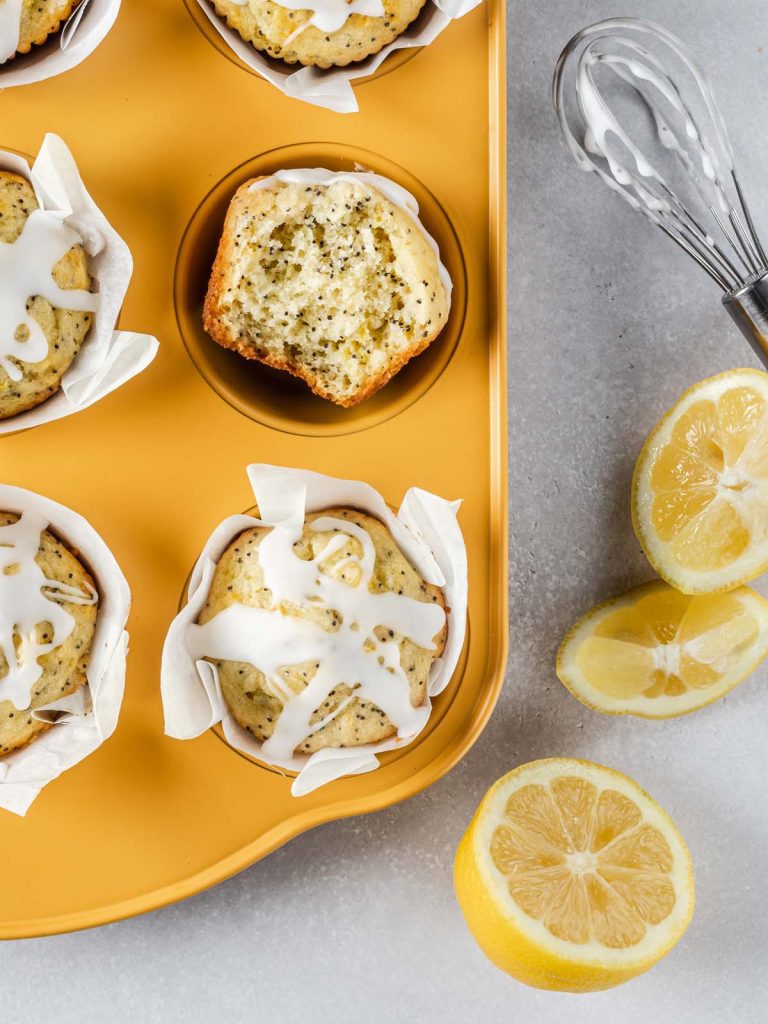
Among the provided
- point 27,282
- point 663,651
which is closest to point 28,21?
point 27,282

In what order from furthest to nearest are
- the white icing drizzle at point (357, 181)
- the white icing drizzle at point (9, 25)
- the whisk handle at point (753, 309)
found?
1. the whisk handle at point (753, 309)
2. the white icing drizzle at point (357, 181)
3. the white icing drizzle at point (9, 25)

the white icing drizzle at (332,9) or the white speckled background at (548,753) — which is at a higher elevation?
the white icing drizzle at (332,9)

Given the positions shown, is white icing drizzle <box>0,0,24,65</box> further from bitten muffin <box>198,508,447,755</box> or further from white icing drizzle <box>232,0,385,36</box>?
bitten muffin <box>198,508,447,755</box>

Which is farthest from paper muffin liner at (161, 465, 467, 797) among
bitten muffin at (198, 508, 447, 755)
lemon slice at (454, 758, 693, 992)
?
lemon slice at (454, 758, 693, 992)

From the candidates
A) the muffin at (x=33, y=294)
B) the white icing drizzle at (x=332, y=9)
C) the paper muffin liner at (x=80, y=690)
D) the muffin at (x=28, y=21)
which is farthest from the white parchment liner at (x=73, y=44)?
the paper muffin liner at (x=80, y=690)

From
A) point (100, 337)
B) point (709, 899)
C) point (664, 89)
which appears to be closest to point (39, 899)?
point (100, 337)

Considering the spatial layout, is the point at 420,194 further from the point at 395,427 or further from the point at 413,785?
the point at 413,785

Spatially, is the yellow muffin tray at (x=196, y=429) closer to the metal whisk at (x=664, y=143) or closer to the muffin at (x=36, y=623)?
the muffin at (x=36, y=623)
